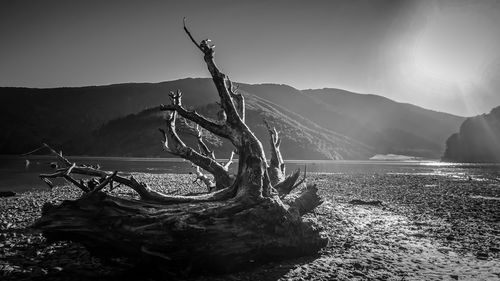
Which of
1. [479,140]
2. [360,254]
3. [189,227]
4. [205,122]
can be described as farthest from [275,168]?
[479,140]

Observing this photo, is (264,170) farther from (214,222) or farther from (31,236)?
(31,236)

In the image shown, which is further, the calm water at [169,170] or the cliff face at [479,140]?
the cliff face at [479,140]

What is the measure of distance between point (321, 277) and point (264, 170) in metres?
3.84

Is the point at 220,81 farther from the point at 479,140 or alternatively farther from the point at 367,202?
the point at 479,140

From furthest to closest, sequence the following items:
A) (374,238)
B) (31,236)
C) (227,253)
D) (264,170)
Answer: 1. (374,238)
2. (31,236)
3. (264,170)
4. (227,253)

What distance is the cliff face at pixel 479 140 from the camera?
152 metres

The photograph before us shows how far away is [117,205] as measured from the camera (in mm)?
8039

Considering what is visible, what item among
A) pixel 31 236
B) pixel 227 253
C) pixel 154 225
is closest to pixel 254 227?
pixel 227 253

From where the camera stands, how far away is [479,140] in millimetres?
158625

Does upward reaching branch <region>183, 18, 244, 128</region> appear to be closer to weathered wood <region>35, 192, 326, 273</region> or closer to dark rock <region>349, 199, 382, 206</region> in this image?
weathered wood <region>35, 192, 326, 273</region>

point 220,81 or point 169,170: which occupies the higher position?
point 220,81

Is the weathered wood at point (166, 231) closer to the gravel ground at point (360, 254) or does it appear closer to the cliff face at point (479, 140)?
the gravel ground at point (360, 254)

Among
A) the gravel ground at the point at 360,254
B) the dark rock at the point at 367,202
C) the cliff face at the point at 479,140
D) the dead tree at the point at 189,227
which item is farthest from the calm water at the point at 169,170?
the cliff face at the point at 479,140

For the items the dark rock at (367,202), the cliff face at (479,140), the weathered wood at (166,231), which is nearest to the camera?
the weathered wood at (166,231)
